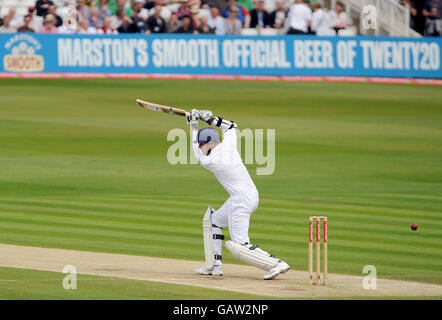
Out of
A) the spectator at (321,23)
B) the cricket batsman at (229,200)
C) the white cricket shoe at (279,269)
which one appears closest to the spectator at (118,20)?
the spectator at (321,23)

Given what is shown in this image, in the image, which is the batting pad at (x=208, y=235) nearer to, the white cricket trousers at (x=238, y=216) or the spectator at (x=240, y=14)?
the white cricket trousers at (x=238, y=216)

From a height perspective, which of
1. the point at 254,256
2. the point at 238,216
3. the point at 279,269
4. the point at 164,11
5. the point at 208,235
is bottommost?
the point at 279,269

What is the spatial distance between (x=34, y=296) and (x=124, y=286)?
1.25m

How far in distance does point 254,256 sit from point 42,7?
24775mm

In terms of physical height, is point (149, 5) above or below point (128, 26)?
above

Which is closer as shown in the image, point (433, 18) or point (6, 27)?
point (6, 27)

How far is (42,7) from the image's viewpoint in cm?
3575

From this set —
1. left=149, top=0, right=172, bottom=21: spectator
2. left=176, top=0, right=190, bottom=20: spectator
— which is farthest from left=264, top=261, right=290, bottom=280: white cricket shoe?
left=149, top=0, right=172, bottom=21: spectator

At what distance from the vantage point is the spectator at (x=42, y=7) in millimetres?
35719

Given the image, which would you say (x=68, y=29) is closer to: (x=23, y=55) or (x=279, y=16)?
(x=23, y=55)

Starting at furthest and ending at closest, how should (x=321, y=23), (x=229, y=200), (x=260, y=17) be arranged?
(x=260, y=17), (x=321, y=23), (x=229, y=200)

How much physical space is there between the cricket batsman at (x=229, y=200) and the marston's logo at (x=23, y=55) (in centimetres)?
2259

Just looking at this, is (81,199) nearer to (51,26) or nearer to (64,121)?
(64,121)

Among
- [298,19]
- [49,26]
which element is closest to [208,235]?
[49,26]
